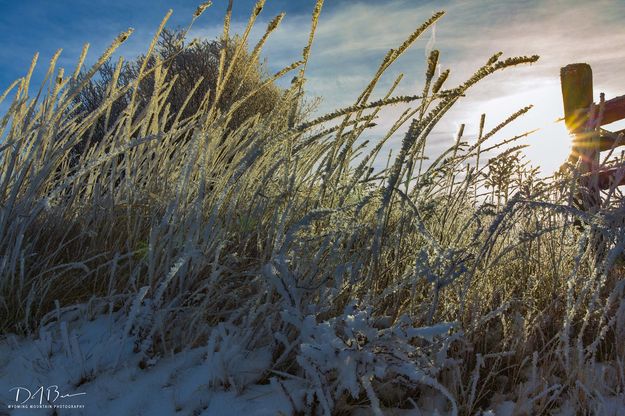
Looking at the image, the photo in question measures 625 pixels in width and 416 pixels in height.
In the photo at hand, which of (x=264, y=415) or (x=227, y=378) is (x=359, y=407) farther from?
(x=227, y=378)

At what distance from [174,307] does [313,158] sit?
835 millimetres

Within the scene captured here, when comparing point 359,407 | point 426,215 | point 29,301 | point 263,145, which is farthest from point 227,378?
point 426,215

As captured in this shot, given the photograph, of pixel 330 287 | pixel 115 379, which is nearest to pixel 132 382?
pixel 115 379

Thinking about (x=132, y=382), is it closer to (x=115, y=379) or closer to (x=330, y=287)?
(x=115, y=379)

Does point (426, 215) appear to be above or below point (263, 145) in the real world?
below

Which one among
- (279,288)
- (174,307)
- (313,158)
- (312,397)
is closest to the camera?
(312,397)

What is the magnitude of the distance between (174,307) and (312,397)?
0.59 m

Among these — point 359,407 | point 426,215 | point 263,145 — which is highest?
point 263,145

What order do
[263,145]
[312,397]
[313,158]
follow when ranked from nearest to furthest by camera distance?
[312,397], [263,145], [313,158]

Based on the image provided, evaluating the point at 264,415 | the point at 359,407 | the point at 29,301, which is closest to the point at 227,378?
the point at 264,415

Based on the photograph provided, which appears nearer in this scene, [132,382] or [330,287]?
[132,382]

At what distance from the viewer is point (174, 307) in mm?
1552

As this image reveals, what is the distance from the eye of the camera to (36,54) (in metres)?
1.95

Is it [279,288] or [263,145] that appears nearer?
[279,288]
